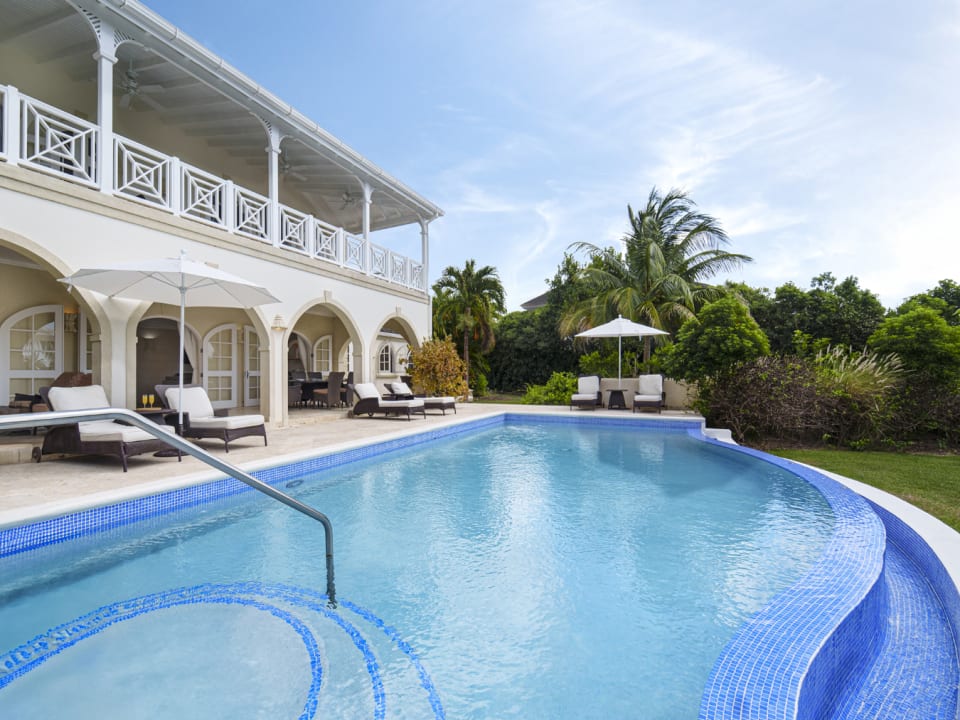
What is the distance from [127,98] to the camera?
10.1 metres

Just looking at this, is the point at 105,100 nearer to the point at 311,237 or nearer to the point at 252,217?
the point at 252,217

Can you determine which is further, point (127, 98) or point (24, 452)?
point (127, 98)

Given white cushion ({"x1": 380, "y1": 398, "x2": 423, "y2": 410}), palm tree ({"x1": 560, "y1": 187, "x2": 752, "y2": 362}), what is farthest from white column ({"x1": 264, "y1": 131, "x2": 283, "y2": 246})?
palm tree ({"x1": 560, "y1": 187, "x2": 752, "y2": 362})

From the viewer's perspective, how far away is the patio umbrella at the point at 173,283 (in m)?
6.91

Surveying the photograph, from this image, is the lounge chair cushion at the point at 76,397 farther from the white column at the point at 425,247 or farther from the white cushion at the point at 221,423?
the white column at the point at 425,247

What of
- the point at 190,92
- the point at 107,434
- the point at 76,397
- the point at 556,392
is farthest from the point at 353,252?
the point at 556,392

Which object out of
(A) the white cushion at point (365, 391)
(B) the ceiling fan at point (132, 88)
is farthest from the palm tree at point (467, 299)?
(B) the ceiling fan at point (132, 88)

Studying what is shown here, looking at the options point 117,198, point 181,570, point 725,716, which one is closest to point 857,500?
point 725,716

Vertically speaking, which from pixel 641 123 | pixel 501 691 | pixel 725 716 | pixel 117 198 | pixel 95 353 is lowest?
pixel 501 691

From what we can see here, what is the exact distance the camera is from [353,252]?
13.9 m

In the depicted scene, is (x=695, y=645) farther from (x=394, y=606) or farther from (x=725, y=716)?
(x=394, y=606)

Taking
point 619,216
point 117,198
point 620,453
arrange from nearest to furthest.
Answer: point 117,198 < point 620,453 < point 619,216

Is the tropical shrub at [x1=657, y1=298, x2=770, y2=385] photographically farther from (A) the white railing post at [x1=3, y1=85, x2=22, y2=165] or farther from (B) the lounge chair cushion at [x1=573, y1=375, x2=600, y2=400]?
(A) the white railing post at [x1=3, y1=85, x2=22, y2=165]

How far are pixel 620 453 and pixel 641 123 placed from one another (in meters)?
12.3
